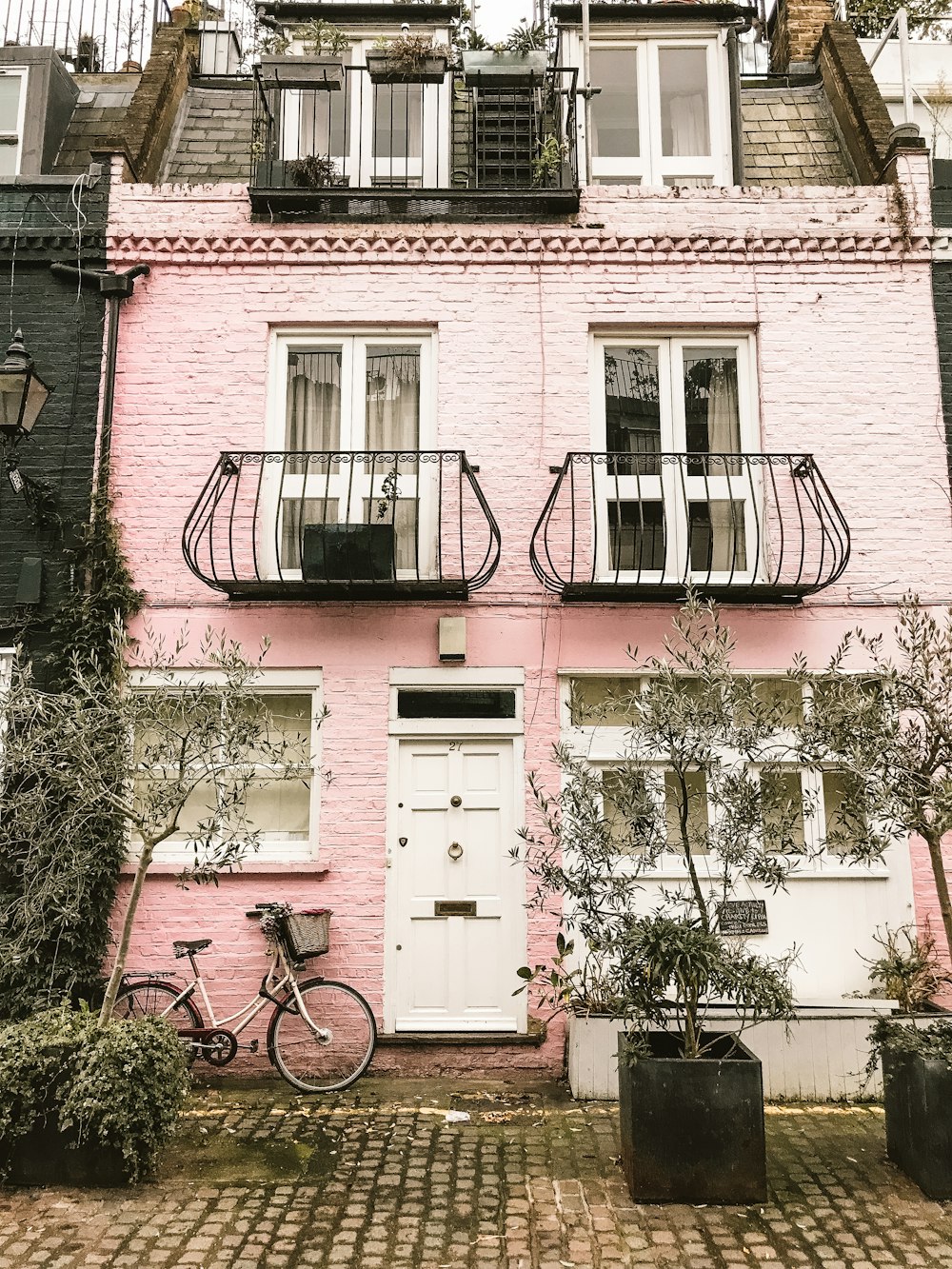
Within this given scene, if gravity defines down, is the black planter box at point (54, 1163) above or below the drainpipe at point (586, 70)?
→ below

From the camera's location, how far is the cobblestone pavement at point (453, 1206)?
460 centimetres

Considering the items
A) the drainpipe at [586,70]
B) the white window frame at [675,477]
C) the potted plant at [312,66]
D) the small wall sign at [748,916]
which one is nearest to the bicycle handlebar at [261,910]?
the small wall sign at [748,916]

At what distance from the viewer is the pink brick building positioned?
289 inches

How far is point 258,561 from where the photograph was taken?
782 cm

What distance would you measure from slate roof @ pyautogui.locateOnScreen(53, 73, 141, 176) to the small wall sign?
8.45 meters

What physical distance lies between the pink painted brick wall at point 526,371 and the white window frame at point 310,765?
12cm

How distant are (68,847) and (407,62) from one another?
7.17 meters

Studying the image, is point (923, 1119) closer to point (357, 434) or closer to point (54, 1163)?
point (54, 1163)

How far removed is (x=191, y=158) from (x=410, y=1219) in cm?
877

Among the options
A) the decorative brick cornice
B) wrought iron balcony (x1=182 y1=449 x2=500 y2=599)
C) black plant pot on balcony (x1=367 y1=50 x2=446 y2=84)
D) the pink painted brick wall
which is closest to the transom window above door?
the pink painted brick wall

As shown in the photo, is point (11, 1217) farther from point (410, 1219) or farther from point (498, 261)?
point (498, 261)

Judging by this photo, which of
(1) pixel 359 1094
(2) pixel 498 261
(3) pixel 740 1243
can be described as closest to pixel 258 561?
(2) pixel 498 261

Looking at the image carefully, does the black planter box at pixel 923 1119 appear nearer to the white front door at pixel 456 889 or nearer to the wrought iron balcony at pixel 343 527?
the white front door at pixel 456 889

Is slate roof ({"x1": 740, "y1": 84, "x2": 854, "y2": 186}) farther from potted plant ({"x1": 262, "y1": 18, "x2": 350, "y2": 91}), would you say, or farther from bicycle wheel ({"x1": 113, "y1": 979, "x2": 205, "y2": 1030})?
bicycle wheel ({"x1": 113, "y1": 979, "x2": 205, "y2": 1030})
